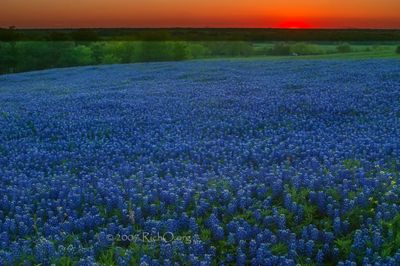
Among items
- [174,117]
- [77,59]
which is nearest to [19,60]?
[77,59]

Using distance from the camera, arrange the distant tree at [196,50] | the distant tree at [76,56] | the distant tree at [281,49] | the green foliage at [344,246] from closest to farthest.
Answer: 1. the green foliage at [344,246]
2. the distant tree at [281,49]
3. the distant tree at [76,56]
4. the distant tree at [196,50]

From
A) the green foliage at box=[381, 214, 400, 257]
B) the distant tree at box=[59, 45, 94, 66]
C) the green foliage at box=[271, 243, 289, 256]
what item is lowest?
the distant tree at box=[59, 45, 94, 66]

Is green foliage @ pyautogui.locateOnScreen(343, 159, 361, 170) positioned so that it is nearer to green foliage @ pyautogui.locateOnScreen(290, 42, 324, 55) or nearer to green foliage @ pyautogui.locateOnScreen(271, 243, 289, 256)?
green foliage @ pyautogui.locateOnScreen(271, 243, 289, 256)

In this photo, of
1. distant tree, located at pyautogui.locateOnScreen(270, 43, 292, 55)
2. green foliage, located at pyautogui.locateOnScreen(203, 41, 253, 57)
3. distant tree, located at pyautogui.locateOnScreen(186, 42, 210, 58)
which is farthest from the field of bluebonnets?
distant tree, located at pyautogui.locateOnScreen(186, 42, 210, 58)

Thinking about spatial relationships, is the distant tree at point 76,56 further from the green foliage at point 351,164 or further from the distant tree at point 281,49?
the green foliage at point 351,164

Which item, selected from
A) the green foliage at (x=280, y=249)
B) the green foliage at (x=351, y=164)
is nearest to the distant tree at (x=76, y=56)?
the green foliage at (x=351, y=164)

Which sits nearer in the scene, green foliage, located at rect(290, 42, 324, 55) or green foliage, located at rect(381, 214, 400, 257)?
green foliage, located at rect(381, 214, 400, 257)

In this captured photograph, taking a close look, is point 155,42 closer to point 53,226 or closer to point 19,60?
point 19,60

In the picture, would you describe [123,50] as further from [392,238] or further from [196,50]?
[392,238]
